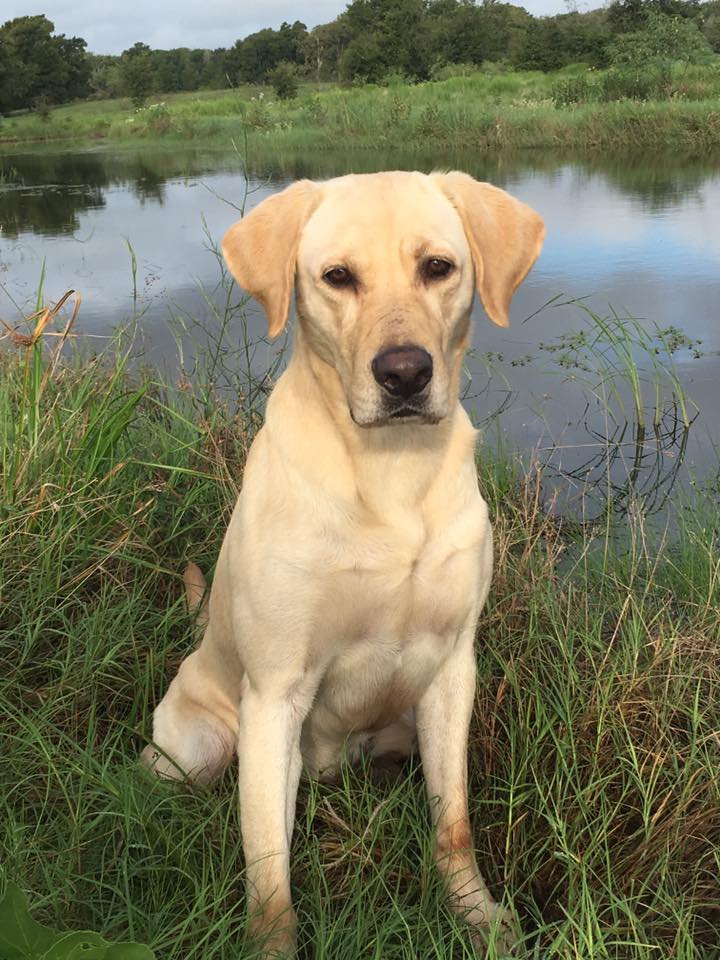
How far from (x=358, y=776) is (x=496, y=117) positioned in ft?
51.9

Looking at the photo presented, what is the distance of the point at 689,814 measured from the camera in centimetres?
211

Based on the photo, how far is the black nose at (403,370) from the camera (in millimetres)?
1750

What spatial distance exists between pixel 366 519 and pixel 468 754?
2.94 feet

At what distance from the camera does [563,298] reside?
22.2 feet

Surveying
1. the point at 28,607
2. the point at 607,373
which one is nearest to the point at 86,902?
the point at 28,607

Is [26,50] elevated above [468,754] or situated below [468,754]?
above

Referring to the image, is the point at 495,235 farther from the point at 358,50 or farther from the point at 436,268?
the point at 358,50

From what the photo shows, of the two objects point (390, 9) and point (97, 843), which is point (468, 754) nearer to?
point (97, 843)

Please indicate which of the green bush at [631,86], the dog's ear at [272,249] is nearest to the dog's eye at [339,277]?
the dog's ear at [272,249]

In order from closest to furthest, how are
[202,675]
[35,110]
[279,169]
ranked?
[202,675], [279,169], [35,110]

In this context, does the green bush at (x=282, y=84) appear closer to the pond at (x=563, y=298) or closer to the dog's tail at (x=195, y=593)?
the pond at (x=563, y=298)

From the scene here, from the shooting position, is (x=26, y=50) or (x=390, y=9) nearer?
(x=390, y=9)

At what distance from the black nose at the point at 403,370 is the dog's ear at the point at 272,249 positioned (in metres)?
0.34

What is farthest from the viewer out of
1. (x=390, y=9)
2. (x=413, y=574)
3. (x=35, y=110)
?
(x=35, y=110)
